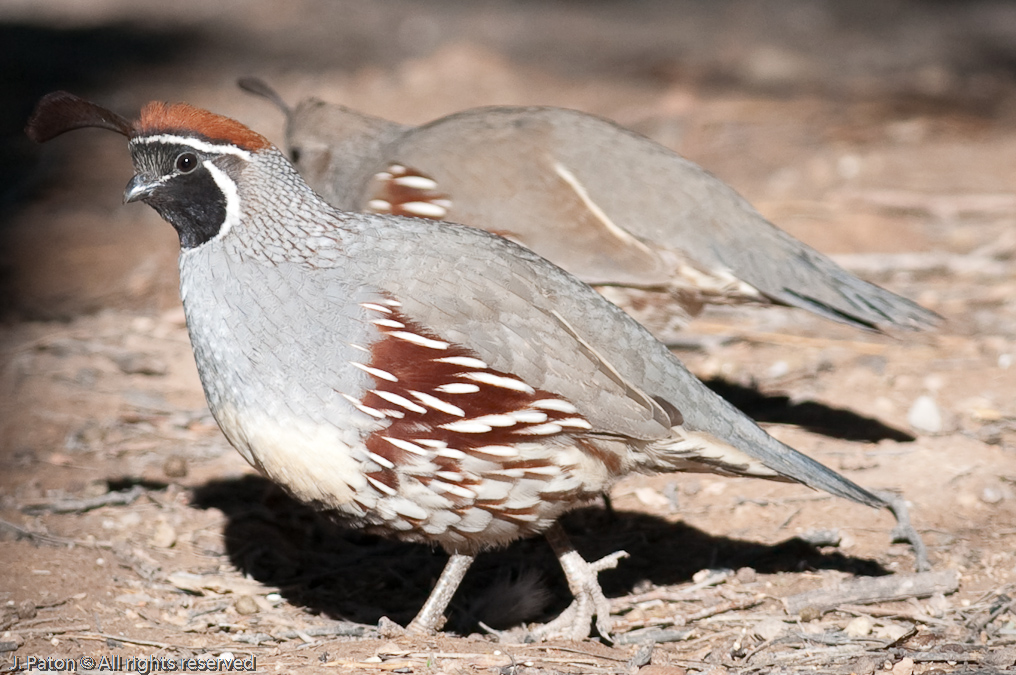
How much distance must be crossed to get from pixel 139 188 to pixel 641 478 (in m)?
2.39

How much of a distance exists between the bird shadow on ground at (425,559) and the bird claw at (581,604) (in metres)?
0.15

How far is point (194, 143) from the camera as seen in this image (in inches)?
128

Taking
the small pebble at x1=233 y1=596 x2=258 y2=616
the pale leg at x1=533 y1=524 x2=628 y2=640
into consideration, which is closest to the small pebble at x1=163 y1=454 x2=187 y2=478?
the small pebble at x1=233 y1=596 x2=258 y2=616

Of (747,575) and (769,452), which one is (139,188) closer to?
(769,452)

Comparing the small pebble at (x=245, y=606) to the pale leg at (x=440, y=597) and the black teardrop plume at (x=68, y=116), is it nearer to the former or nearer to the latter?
the pale leg at (x=440, y=597)

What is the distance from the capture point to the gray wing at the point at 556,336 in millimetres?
3248

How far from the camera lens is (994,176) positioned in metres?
7.58

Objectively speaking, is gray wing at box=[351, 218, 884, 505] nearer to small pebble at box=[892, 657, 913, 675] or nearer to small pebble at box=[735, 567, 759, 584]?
small pebble at box=[892, 657, 913, 675]

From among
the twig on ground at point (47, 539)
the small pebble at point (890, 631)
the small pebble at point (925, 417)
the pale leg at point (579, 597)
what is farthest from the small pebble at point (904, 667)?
the twig on ground at point (47, 539)

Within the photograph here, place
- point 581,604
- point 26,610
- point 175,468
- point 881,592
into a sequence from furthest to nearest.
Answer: point 175,468, point 581,604, point 881,592, point 26,610

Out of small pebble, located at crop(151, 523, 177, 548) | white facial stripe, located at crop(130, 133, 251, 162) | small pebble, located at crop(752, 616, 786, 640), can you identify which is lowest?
small pebble, located at crop(151, 523, 177, 548)

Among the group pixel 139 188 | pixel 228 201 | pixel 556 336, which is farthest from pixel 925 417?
pixel 139 188

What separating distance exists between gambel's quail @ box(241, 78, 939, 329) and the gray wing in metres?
0.79

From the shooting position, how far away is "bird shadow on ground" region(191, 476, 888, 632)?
155 inches
